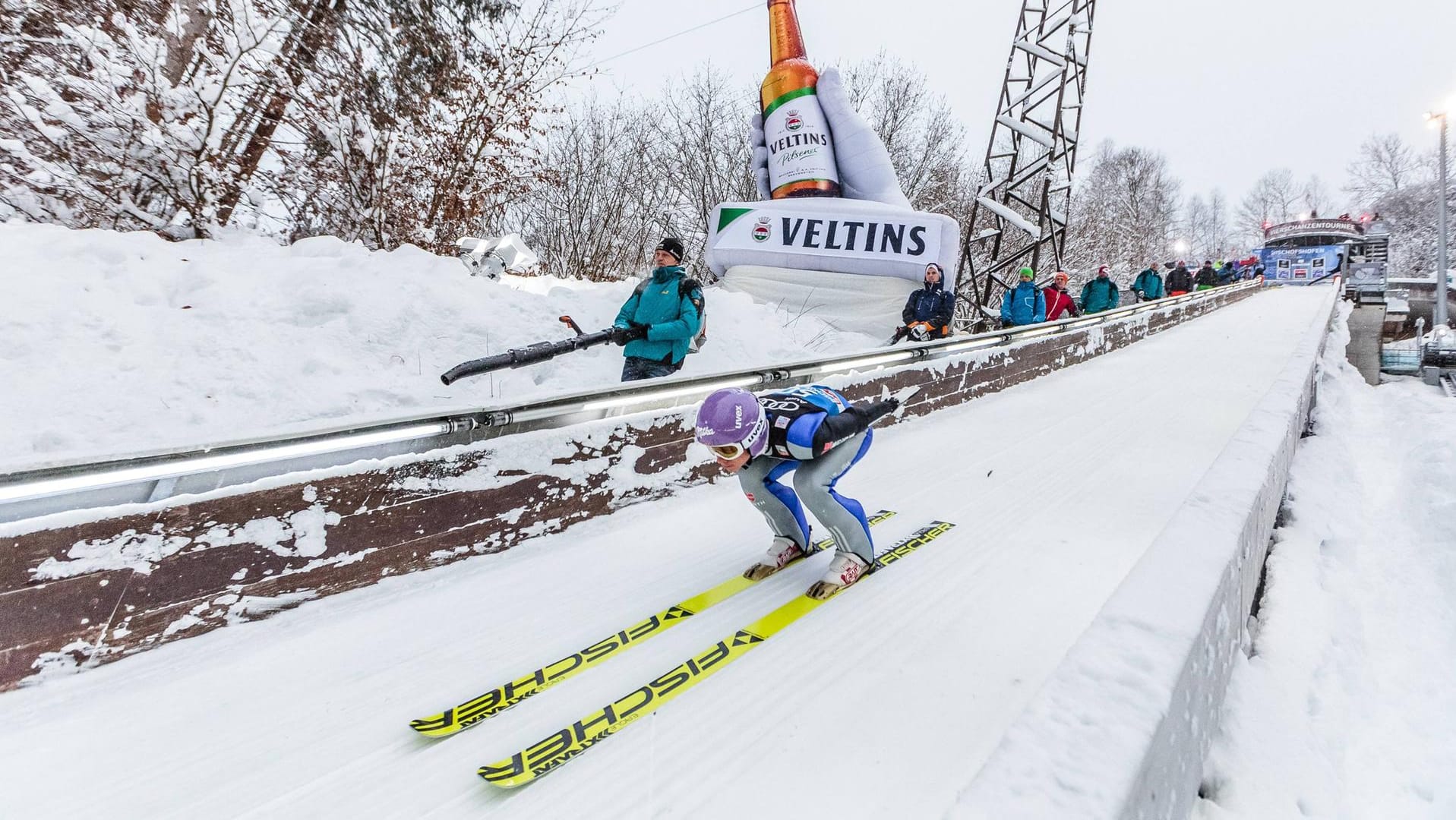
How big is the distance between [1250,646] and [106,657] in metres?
4.09

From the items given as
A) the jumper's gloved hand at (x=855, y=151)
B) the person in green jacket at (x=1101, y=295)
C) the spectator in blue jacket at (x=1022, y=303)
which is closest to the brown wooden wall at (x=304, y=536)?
the spectator in blue jacket at (x=1022, y=303)

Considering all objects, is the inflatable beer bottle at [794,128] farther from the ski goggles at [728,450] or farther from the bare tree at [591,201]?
the ski goggles at [728,450]

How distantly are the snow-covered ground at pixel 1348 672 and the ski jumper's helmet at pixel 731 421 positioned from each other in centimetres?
171

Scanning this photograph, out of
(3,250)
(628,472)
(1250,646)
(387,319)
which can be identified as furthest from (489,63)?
(1250,646)

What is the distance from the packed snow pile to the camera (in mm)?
3328

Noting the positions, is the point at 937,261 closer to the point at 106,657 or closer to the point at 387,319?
the point at 387,319

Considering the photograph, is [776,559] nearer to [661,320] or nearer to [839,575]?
[839,575]

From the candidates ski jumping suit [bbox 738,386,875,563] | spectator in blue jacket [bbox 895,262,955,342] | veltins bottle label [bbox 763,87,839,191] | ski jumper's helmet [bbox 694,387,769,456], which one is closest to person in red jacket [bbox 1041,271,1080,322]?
spectator in blue jacket [bbox 895,262,955,342]

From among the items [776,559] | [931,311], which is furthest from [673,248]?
[931,311]

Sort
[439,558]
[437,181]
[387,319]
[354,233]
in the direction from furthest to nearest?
[437,181], [354,233], [387,319], [439,558]

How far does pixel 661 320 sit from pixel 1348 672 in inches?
166

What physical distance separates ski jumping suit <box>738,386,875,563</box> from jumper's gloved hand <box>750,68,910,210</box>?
8.40 m

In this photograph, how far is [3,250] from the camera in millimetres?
3805

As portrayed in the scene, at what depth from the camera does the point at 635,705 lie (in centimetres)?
204
